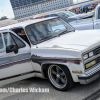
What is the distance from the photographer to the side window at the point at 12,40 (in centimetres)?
417

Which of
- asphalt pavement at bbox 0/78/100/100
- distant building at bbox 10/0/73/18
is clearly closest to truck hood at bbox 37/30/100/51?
asphalt pavement at bbox 0/78/100/100

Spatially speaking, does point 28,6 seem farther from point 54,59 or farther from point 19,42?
point 54,59

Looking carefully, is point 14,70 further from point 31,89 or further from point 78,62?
point 78,62

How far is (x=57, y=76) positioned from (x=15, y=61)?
3.68ft

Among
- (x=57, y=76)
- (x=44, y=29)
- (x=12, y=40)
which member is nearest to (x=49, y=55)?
(x=57, y=76)

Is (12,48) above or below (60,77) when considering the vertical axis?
above

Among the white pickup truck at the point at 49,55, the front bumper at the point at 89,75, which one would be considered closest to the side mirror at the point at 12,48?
the white pickup truck at the point at 49,55

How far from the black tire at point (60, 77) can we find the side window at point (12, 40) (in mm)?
1018

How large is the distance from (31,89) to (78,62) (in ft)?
5.68

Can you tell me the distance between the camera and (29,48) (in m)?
4.04

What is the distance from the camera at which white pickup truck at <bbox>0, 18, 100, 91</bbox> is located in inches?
129

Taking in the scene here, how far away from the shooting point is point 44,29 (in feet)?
14.5

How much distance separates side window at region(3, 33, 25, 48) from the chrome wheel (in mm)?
1022

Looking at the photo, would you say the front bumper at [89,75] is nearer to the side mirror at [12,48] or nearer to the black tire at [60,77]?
the black tire at [60,77]
